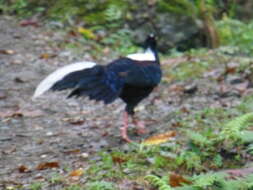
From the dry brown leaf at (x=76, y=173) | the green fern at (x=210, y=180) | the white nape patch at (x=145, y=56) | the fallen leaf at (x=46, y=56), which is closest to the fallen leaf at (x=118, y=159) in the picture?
the dry brown leaf at (x=76, y=173)

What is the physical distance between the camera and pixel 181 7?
35.0 feet

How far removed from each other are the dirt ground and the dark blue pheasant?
18.8 inches

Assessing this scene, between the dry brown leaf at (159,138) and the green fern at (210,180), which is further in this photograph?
the dry brown leaf at (159,138)

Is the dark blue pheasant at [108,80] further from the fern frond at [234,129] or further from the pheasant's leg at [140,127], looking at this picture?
the fern frond at [234,129]

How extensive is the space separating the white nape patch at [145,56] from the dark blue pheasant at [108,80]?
125 mm

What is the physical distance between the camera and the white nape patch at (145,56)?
217 inches

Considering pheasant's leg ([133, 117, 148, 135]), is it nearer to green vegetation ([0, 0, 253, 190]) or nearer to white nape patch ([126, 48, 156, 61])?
green vegetation ([0, 0, 253, 190])

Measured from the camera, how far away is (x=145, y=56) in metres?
5.66

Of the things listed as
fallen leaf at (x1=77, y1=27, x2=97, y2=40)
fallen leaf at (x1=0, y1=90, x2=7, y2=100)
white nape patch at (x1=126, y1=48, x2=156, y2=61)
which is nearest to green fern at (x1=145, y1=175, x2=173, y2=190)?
white nape patch at (x1=126, y1=48, x2=156, y2=61)

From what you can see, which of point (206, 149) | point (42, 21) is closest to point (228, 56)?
point (42, 21)

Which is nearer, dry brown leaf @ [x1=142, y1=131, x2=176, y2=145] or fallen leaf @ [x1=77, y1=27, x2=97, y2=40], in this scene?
dry brown leaf @ [x1=142, y1=131, x2=176, y2=145]

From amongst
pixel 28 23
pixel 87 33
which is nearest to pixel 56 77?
pixel 87 33

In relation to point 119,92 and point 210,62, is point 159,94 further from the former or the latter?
point 119,92

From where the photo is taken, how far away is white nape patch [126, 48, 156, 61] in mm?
5509
